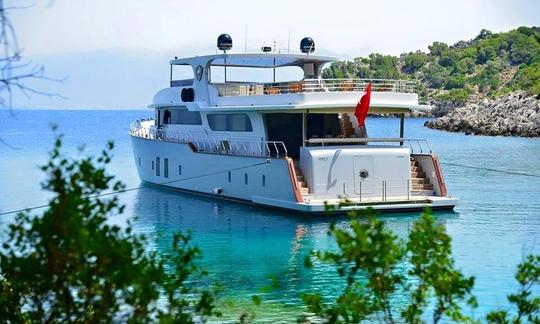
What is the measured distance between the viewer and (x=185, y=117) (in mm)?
30422

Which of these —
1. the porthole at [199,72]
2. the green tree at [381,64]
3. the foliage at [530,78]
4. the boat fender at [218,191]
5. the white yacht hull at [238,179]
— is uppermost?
the green tree at [381,64]

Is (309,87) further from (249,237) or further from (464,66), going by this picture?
(464,66)

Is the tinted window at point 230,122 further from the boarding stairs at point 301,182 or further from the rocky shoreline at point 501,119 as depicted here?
the rocky shoreline at point 501,119

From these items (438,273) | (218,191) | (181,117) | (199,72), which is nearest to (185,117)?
(181,117)

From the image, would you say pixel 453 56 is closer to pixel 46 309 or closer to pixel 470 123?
pixel 470 123

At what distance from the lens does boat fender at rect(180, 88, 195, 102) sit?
2942 centimetres

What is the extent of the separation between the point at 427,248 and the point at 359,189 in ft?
54.2

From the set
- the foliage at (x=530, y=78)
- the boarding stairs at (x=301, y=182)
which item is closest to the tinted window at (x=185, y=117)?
the boarding stairs at (x=301, y=182)

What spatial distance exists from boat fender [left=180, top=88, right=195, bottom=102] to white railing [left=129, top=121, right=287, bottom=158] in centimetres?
119

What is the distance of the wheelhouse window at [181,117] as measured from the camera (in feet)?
97.1

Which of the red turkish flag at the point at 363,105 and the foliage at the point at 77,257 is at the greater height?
the red turkish flag at the point at 363,105

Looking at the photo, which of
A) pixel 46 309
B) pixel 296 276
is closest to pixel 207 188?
pixel 296 276

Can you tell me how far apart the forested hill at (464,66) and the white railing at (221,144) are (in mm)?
121552

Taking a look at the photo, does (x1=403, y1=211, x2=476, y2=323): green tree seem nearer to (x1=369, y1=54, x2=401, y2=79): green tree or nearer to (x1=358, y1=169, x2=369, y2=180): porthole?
(x1=358, y1=169, x2=369, y2=180): porthole
